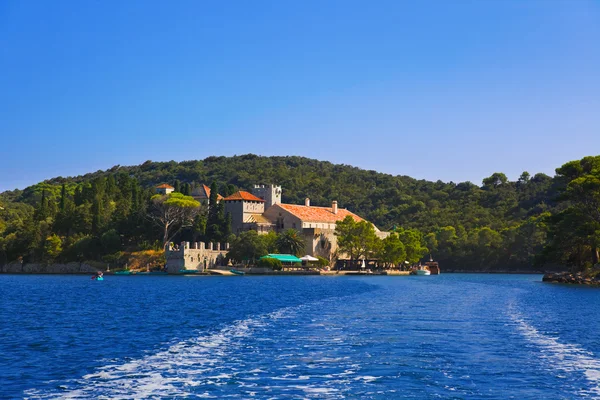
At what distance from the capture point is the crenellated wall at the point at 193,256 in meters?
89.6

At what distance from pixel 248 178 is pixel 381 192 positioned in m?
36.8

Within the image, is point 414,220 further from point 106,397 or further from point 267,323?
point 106,397

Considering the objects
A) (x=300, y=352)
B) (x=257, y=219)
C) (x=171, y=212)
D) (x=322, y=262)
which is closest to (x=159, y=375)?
(x=300, y=352)

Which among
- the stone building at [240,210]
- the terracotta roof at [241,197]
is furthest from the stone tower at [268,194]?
the stone building at [240,210]

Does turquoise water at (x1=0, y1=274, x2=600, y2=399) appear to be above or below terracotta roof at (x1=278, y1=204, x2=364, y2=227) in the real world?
below

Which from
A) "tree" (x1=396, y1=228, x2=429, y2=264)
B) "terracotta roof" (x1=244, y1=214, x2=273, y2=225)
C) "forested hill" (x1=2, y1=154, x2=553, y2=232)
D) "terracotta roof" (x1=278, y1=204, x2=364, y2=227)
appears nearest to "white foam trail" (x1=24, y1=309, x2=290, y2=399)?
"terracotta roof" (x1=244, y1=214, x2=273, y2=225)

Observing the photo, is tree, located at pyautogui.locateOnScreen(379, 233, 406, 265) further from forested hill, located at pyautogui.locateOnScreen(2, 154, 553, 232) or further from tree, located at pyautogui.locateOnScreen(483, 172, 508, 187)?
tree, located at pyautogui.locateOnScreen(483, 172, 508, 187)

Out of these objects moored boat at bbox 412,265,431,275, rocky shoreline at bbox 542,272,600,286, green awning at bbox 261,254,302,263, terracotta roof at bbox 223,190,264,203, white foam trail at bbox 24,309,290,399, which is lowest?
white foam trail at bbox 24,309,290,399

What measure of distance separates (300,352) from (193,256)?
233ft

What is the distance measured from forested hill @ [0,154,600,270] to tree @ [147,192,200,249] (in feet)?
5.00

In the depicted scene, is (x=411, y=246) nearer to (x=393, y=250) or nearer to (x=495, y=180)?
(x=393, y=250)

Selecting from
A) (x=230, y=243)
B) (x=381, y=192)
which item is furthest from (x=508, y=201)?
(x=230, y=243)

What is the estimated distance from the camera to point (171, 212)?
9456cm

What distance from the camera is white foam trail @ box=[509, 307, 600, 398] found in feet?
56.4
